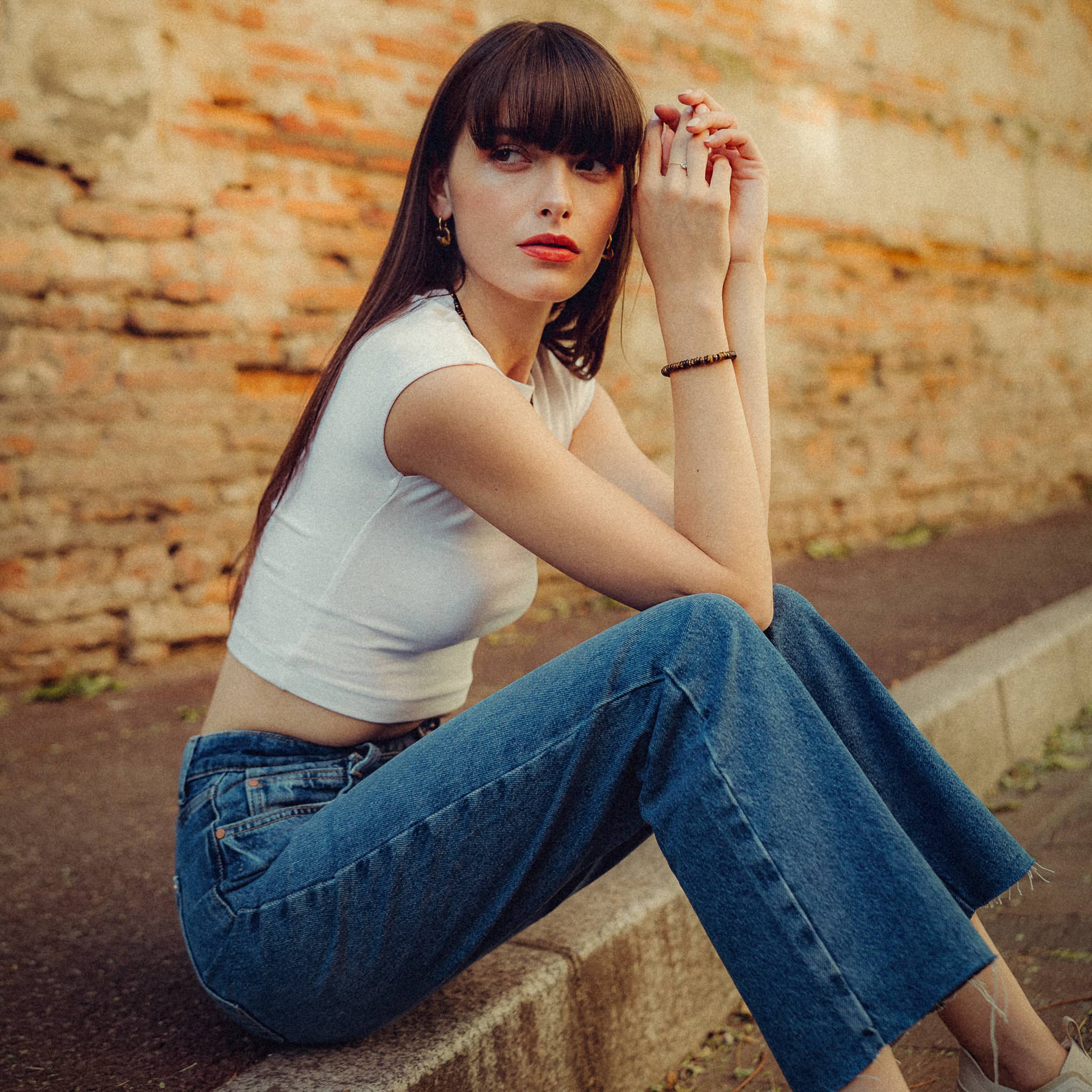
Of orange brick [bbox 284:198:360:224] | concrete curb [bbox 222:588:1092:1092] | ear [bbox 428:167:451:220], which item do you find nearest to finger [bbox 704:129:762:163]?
ear [bbox 428:167:451:220]

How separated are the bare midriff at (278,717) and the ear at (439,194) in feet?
2.69

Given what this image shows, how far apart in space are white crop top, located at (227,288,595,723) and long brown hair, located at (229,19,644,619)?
0.07 metres

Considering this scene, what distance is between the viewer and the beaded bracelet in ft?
5.54

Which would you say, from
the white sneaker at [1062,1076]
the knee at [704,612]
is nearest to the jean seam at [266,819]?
the knee at [704,612]

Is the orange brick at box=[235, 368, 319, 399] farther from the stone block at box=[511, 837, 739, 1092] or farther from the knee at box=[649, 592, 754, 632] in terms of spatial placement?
the knee at box=[649, 592, 754, 632]

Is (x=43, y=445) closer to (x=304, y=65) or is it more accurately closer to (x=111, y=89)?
(x=111, y=89)

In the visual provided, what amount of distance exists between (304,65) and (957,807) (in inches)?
146

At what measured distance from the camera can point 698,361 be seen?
5.57ft

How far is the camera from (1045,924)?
7.28 feet

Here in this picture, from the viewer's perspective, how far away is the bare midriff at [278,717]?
5.10 feet

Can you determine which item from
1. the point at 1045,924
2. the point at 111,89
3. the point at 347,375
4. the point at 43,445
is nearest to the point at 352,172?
the point at 111,89

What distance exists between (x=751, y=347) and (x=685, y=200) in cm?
29

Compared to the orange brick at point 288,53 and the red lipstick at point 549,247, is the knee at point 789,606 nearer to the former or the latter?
the red lipstick at point 549,247

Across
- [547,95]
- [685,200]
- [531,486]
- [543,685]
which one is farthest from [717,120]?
[543,685]
